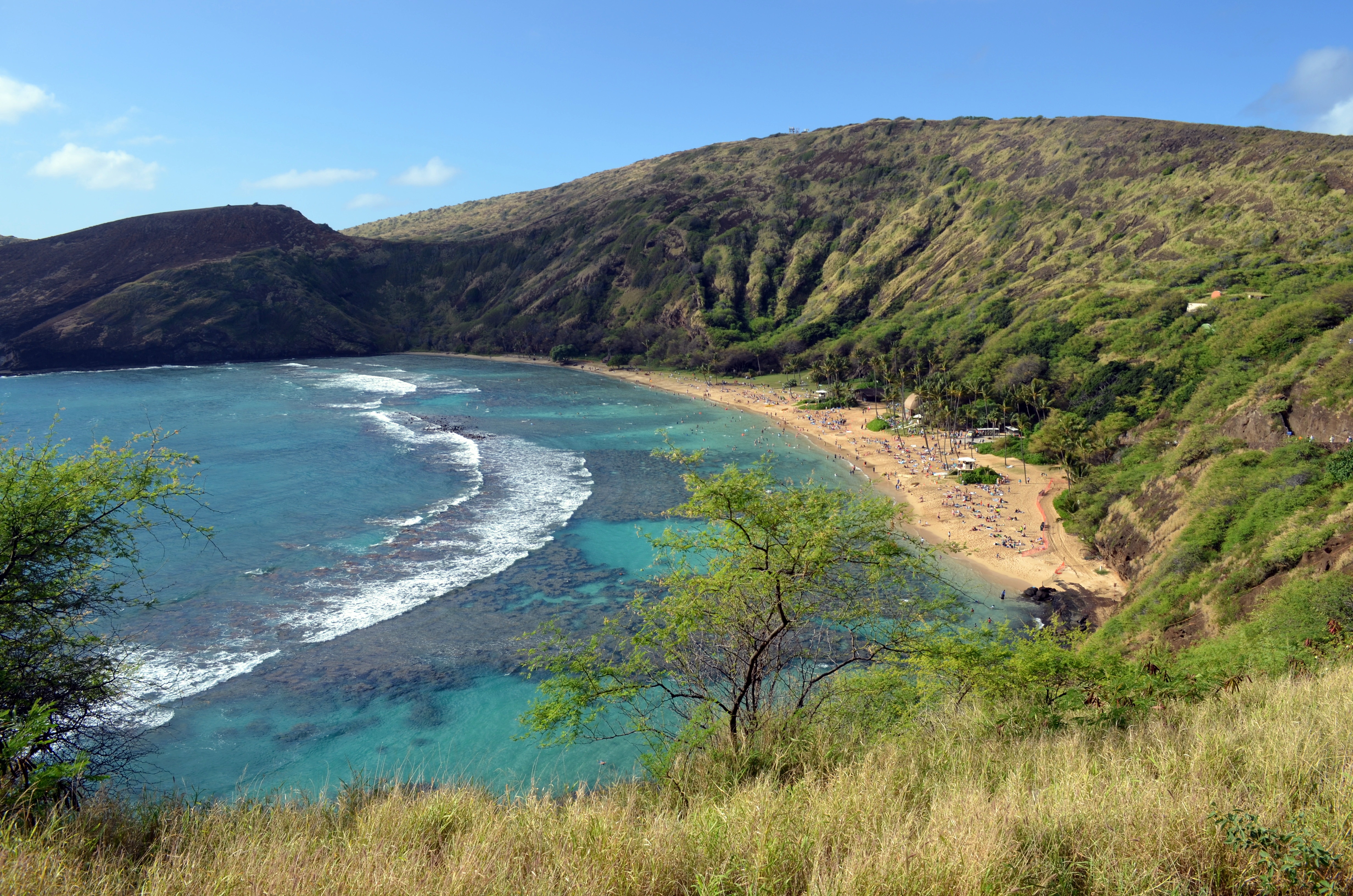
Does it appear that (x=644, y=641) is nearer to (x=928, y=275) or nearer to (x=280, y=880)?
(x=280, y=880)

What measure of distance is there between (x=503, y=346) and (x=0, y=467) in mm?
151584

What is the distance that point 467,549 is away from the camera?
40.0m

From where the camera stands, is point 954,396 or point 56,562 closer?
point 56,562

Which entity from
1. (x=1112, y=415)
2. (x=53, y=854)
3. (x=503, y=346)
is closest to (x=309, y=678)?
(x=53, y=854)

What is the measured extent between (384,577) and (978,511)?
39.1m

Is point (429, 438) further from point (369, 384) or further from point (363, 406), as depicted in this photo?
point (369, 384)

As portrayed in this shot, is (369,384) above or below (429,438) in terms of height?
above

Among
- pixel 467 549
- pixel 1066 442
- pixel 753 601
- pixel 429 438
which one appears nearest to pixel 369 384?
pixel 429 438

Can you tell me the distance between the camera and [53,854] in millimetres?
5902

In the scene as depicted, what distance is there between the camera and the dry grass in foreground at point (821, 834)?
208 inches

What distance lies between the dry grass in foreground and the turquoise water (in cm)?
393

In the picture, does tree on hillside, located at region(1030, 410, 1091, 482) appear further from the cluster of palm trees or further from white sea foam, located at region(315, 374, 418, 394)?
white sea foam, located at region(315, 374, 418, 394)

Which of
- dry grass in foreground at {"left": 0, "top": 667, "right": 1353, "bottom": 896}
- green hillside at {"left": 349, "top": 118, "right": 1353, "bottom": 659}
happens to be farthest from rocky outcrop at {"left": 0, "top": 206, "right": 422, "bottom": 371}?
dry grass in foreground at {"left": 0, "top": 667, "right": 1353, "bottom": 896}

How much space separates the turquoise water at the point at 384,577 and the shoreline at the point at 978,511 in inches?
115
